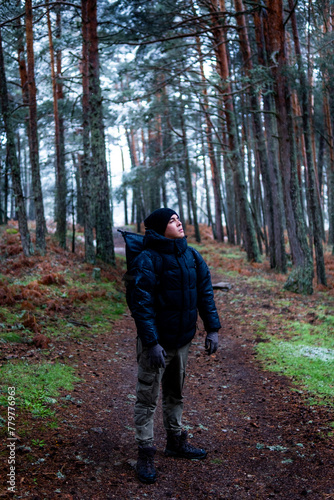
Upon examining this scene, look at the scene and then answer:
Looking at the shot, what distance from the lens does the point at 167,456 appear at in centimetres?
398

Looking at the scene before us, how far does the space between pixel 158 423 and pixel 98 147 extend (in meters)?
11.2

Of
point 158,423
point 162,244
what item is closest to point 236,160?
point 158,423

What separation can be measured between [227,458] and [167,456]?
575mm

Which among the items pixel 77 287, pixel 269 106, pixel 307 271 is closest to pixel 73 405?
pixel 77 287

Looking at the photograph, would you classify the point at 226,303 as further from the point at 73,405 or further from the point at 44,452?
the point at 44,452

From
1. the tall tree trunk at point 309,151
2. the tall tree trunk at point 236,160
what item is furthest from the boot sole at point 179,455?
the tall tree trunk at point 236,160

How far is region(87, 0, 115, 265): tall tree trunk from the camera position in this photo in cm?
1391

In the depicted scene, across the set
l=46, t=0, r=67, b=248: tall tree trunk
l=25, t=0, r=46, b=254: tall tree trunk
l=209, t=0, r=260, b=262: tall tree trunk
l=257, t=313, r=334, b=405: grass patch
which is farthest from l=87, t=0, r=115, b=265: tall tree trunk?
l=257, t=313, r=334, b=405: grass patch

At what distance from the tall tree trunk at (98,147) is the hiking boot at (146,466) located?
11.4 meters

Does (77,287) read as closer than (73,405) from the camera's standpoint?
No

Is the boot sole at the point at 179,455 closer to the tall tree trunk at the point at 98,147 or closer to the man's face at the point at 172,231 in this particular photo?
the man's face at the point at 172,231

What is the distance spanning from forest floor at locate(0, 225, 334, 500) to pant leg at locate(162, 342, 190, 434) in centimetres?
36

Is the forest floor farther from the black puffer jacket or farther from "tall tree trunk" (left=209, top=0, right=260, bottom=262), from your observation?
"tall tree trunk" (left=209, top=0, right=260, bottom=262)

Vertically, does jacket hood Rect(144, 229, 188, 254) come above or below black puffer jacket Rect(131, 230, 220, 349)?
above
